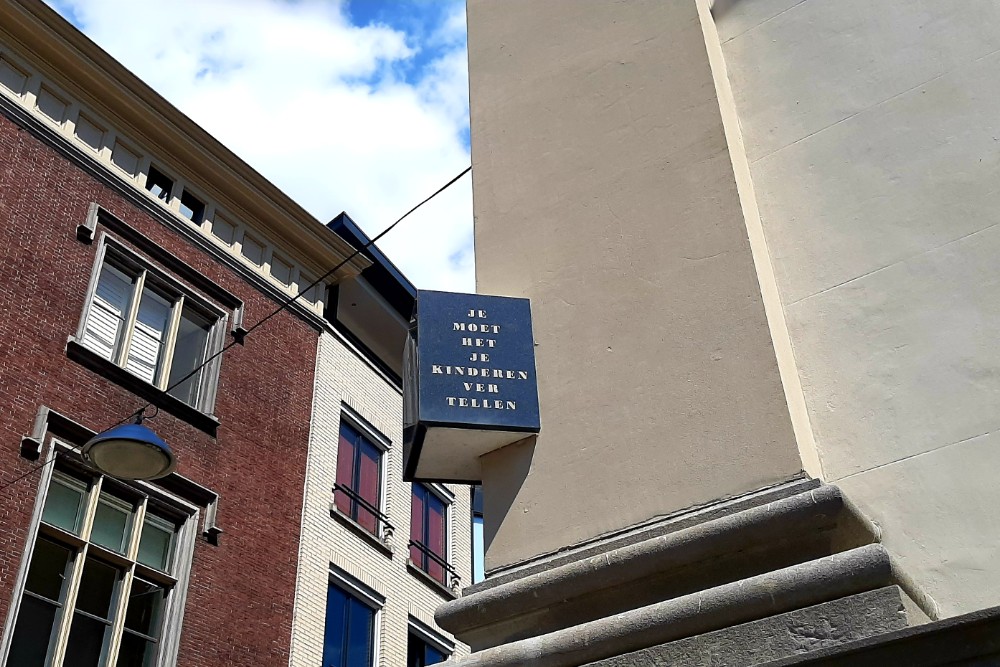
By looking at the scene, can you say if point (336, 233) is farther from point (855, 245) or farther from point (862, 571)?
point (862, 571)

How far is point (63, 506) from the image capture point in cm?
1211

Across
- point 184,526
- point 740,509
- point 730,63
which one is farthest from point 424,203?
point 184,526

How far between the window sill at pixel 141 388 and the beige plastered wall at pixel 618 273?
797 cm

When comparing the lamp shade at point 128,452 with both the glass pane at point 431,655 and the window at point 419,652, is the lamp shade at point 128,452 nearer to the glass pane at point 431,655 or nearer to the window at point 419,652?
the window at point 419,652

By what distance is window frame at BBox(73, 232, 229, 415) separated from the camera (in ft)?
45.1

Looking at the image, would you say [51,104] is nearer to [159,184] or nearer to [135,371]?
[159,184]

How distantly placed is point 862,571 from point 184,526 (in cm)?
1125

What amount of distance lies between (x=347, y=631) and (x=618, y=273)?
11.9 metres

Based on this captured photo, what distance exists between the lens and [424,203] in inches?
354

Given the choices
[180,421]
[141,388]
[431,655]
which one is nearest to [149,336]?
[141,388]

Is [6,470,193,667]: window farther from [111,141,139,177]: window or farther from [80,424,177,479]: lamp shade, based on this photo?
[111,141,139,177]: window

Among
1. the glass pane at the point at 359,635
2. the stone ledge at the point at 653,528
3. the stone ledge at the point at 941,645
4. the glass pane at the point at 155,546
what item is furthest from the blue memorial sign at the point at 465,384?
the glass pane at the point at 359,635

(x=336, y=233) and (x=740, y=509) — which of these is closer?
(x=740, y=509)

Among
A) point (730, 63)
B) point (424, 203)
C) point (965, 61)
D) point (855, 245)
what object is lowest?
point (855, 245)
